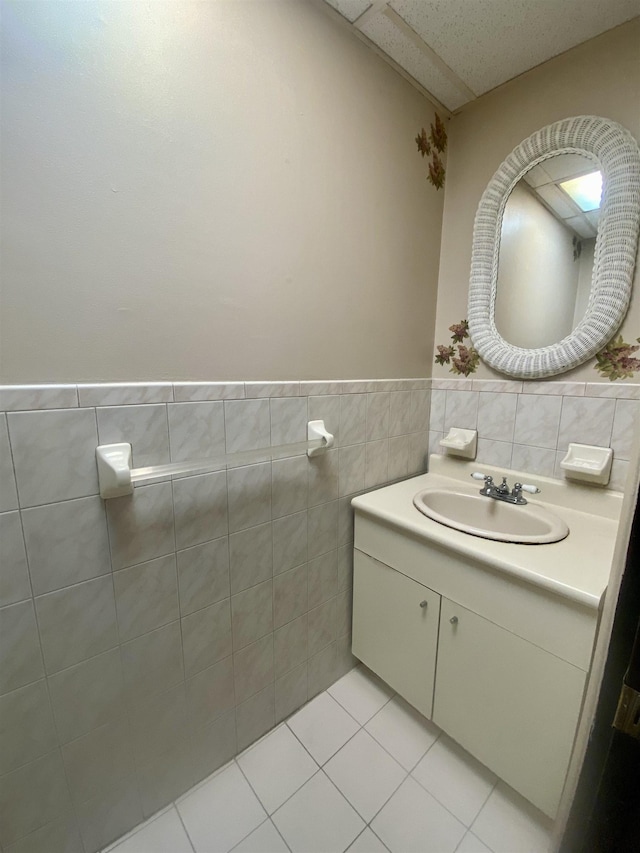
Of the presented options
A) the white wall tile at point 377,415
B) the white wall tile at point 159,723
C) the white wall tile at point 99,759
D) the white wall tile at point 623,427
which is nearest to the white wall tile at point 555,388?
the white wall tile at point 623,427

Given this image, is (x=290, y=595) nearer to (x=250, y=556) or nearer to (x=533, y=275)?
(x=250, y=556)

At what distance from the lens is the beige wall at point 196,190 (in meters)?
0.64

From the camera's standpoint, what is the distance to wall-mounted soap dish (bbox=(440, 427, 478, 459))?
1.38 meters

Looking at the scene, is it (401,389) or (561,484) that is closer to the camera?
(561,484)

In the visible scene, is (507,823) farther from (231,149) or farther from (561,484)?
(231,149)

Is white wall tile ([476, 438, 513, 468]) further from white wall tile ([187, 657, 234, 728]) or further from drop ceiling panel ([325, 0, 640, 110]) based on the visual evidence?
drop ceiling panel ([325, 0, 640, 110])

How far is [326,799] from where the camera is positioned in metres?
1.00

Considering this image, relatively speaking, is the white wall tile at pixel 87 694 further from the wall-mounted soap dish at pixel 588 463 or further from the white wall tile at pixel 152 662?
the wall-mounted soap dish at pixel 588 463

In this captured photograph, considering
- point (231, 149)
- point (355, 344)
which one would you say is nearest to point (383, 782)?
point (355, 344)

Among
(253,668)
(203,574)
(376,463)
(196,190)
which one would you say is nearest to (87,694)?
(203,574)

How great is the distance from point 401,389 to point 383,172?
770 mm

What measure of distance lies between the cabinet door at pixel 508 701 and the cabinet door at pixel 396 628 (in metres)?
0.04

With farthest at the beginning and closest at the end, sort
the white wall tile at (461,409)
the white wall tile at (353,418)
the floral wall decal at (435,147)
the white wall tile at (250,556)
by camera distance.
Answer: the white wall tile at (461,409) → the floral wall decal at (435,147) → the white wall tile at (353,418) → the white wall tile at (250,556)

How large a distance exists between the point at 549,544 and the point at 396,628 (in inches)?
22.9
